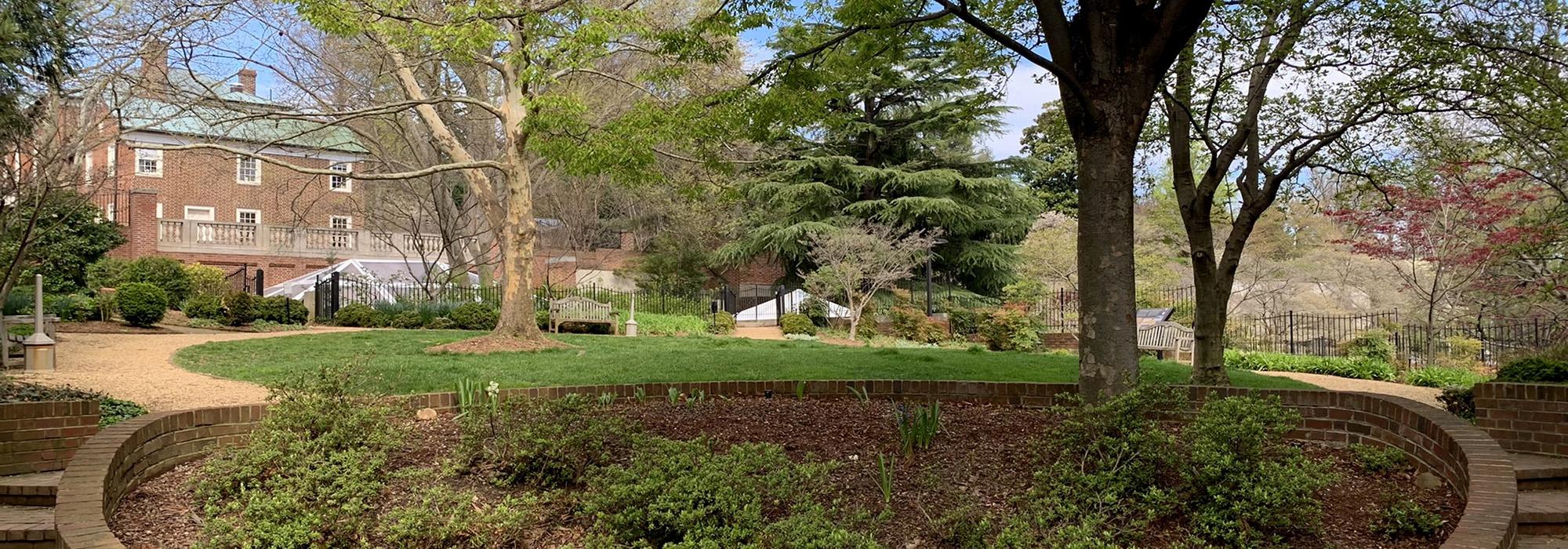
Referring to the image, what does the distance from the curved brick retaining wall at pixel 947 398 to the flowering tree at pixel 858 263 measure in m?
13.0

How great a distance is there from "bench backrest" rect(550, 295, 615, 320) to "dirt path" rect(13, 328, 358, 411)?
20.8 feet

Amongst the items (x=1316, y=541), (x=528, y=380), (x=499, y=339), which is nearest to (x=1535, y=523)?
(x=1316, y=541)

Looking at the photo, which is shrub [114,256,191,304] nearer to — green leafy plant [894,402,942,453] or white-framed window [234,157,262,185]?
white-framed window [234,157,262,185]

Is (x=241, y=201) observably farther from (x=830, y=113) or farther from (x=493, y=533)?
(x=493, y=533)

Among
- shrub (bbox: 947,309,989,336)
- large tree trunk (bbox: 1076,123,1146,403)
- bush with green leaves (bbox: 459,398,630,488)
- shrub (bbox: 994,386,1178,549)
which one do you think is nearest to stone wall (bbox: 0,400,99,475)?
bush with green leaves (bbox: 459,398,630,488)

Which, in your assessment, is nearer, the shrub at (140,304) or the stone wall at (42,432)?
the stone wall at (42,432)

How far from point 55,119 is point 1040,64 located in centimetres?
1001

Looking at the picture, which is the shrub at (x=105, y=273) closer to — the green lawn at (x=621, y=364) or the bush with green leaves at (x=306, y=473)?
the green lawn at (x=621, y=364)

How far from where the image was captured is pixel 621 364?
1052 centimetres

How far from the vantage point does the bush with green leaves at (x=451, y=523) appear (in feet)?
12.3

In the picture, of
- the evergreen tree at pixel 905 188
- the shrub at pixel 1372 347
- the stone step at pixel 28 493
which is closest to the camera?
the stone step at pixel 28 493

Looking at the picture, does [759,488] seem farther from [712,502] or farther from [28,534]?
[28,534]

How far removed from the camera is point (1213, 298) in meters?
8.47

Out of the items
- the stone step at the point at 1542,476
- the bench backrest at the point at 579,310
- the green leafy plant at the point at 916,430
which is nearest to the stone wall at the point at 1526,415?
the stone step at the point at 1542,476
